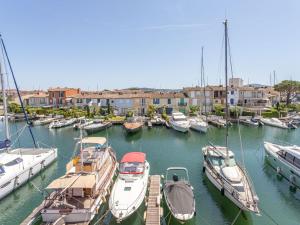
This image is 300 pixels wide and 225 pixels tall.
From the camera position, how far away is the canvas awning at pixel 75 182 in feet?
54.8

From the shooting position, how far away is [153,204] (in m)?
17.9

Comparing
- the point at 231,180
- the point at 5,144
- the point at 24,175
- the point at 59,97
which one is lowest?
the point at 24,175

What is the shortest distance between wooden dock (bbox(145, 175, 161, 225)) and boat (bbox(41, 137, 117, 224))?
3.55 metres

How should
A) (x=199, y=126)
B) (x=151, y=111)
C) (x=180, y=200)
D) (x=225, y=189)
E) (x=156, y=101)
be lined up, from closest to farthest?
(x=180, y=200) < (x=225, y=189) < (x=199, y=126) < (x=151, y=111) < (x=156, y=101)

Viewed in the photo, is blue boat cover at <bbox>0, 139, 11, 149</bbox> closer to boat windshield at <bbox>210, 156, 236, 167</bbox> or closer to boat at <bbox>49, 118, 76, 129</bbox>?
boat windshield at <bbox>210, 156, 236, 167</bbox>

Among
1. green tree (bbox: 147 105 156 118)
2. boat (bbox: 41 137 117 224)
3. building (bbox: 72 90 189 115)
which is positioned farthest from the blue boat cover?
building (bbox: 72 90 189 115)

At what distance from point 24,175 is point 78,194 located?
943cm

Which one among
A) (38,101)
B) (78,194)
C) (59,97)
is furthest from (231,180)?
(38,101)

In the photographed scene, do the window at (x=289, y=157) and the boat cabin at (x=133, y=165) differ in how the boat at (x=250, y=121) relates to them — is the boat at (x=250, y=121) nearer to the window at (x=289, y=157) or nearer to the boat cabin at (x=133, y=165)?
the window at (x=289, y=157)

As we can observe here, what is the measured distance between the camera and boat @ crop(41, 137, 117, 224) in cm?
1573

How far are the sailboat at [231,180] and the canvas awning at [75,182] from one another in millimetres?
10083

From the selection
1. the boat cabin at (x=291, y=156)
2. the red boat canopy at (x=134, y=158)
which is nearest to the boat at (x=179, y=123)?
the boat cabin at (x=291, y=156)

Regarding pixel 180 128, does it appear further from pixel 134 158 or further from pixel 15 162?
pixel 15 162

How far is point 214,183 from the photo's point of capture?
21375mm
